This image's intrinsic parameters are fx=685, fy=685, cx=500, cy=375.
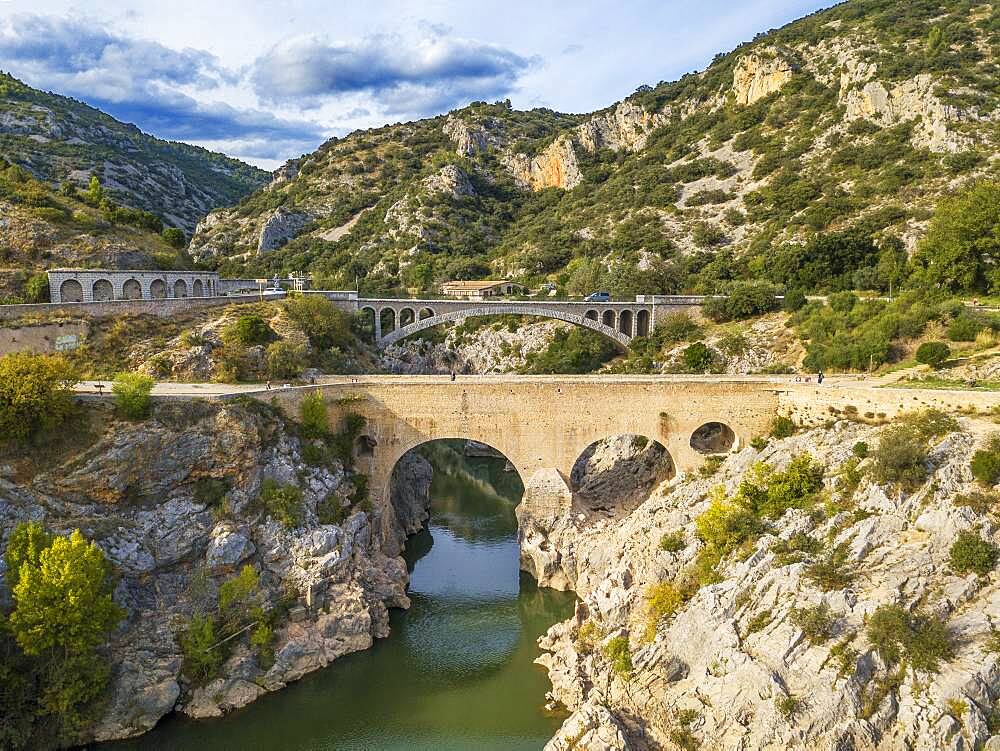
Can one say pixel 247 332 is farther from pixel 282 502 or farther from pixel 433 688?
pixel 433 688

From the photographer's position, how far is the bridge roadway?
27.2 m

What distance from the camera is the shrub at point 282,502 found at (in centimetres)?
2298

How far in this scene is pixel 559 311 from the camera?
4841 centimetres

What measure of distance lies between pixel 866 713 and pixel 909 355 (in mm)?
20709

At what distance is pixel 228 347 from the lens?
97.5 ft

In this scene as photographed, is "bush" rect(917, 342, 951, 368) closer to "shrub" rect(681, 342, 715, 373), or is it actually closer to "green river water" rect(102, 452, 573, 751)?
"shrub" rect(681, 342, 715, 373)

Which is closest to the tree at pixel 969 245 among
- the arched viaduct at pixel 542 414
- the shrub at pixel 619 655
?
the arched viaduct at pixel 542 414

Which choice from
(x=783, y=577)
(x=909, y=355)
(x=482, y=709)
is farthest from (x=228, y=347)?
(x=909, y=355)

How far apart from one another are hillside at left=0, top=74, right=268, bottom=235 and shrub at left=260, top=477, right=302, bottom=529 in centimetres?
5335

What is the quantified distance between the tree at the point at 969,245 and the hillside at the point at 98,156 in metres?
69.7

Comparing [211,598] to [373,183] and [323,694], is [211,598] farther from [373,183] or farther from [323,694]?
[373,183]

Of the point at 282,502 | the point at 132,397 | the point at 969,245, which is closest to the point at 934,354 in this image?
the point at 969,245

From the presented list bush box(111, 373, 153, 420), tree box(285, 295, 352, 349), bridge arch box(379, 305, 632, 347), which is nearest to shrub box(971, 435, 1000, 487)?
bush box(111, 373, 153, 420)

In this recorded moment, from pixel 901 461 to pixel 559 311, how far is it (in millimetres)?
30845
